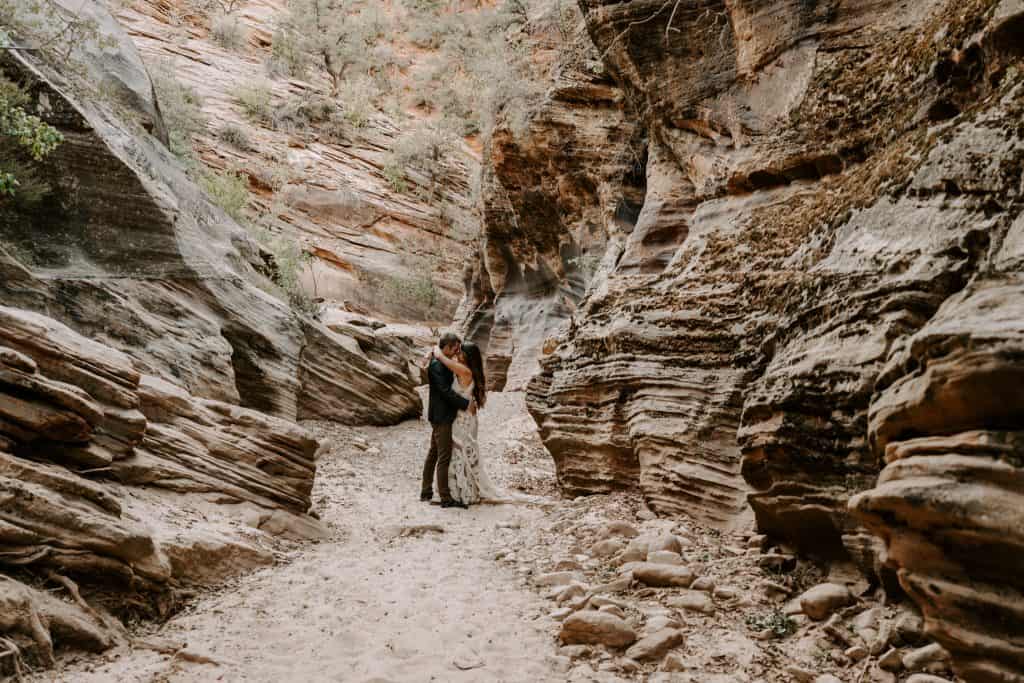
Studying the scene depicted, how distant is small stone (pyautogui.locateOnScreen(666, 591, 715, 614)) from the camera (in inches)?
158

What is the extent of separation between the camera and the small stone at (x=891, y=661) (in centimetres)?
309

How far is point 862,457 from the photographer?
388cm

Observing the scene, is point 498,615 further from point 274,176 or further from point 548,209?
point 274,176

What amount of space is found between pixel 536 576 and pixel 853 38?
6473mm

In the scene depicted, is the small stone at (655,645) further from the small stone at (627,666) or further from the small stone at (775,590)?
the small stone at (775,590)

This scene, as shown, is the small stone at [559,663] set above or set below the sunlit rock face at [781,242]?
below

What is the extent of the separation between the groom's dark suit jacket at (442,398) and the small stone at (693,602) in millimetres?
3879

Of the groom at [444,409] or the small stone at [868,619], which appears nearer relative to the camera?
the small stone at [868,619]

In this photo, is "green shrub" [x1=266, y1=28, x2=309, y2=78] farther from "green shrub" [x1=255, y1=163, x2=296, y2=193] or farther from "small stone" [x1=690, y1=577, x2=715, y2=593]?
"small stone" [x1=690, y1=577, x2=715, y2=593]

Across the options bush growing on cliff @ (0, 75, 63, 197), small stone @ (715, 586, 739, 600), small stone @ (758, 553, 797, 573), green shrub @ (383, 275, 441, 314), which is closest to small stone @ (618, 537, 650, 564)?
small stone @ (715, 586, 739, 600)

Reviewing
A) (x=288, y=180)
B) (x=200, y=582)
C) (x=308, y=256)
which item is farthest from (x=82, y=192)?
(x=288, y=180)

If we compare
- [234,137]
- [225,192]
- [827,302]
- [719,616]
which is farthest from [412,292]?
[719,616]

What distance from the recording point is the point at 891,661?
122 inches

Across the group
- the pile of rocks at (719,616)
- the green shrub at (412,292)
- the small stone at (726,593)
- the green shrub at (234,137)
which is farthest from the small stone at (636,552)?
the green shrub at (234,137)
